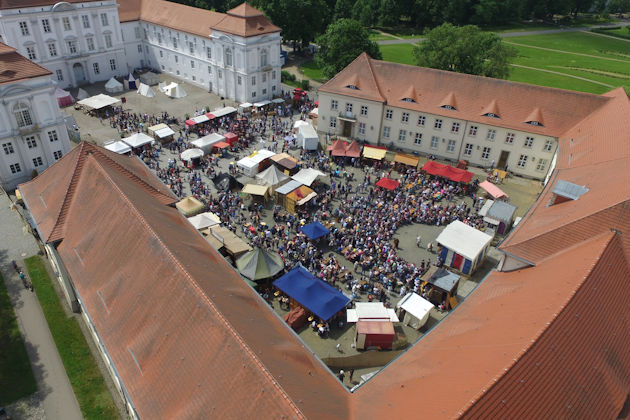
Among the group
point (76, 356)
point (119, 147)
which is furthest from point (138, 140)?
point (76, 356)

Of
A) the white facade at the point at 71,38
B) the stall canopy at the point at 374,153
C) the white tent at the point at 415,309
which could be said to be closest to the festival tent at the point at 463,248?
the white tent at the point at 415,309

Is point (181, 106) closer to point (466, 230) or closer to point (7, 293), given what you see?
point (7, 293)

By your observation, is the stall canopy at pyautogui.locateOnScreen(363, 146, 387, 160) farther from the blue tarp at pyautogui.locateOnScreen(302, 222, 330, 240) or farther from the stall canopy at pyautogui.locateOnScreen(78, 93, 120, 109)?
the stall canopy at pyautogui.locateOnScreen(78, 93, 120, 109)

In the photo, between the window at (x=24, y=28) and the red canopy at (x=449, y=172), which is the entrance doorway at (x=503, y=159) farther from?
the window at (x=24, y=28)

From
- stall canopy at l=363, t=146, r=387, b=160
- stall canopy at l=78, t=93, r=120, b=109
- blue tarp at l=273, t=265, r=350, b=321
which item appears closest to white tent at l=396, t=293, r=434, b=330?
blue tarp at l=273, t=265, r=350, b=321

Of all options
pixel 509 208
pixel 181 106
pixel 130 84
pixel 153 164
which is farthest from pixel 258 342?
pixel 130 84
